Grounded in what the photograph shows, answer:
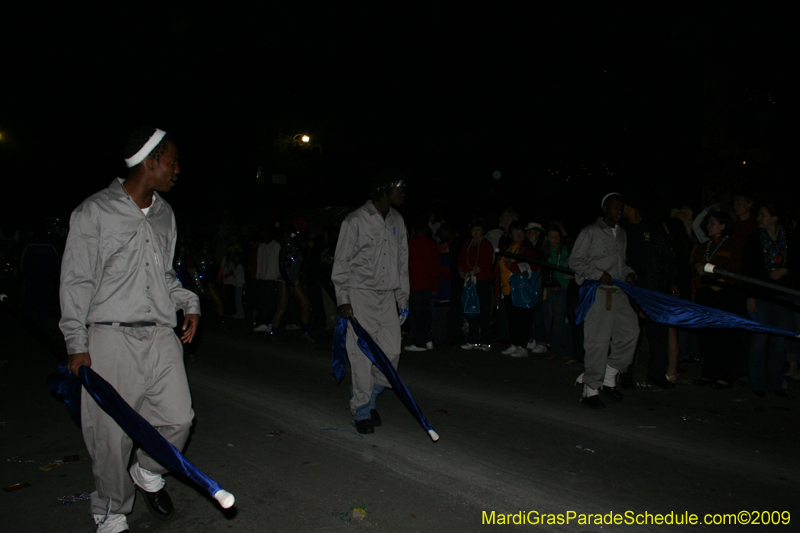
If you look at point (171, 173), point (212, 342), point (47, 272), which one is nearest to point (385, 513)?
point (171, 173)

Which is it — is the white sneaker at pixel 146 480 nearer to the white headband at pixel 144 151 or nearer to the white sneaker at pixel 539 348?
the white headband at pixel 144 151

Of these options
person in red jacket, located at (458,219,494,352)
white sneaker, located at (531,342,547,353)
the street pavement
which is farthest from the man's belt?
white sneaker, located at (531,342,547,353)

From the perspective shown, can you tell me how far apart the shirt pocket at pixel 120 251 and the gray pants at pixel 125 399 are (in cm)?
35

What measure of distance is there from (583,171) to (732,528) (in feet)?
47.8

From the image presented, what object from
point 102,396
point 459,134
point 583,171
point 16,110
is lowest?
point 102,396

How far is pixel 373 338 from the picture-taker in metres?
5.49

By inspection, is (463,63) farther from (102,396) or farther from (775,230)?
(102,396)

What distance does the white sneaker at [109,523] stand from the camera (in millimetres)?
3363

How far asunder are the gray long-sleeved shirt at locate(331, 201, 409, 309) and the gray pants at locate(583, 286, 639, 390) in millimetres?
2203

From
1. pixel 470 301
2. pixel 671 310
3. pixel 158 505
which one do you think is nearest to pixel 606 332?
pixel 671 310

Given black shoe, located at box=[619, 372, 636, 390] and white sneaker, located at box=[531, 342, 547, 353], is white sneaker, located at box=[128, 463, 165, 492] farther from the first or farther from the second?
white sneaker, located at box=[531, 342, 547, 353]

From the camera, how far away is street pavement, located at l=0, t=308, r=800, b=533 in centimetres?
383

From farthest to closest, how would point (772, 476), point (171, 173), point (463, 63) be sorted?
point (463, 63)
point (772, 476)
point (171, 173)

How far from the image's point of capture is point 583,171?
1722 centimetres
